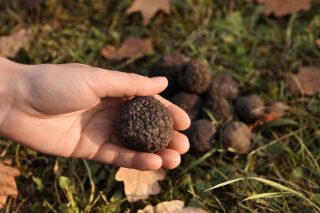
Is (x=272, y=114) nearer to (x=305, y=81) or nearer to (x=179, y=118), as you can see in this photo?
(x=305, y=81)

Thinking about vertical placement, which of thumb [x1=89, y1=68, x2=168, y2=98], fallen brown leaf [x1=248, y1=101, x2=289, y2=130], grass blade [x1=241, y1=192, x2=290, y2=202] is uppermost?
thumb [x1=89, y1=68, x2=168, y2=98]

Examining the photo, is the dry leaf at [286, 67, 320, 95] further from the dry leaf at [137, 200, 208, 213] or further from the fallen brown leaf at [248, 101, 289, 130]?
the dry leaf at [137, 200, 208, 213]

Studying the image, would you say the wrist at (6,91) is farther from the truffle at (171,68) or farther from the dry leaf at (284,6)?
the dry leaf at (284,6)

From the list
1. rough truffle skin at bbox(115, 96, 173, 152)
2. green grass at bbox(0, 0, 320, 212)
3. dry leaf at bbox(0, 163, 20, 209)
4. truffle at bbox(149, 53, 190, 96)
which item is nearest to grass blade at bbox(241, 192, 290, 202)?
green grass at bbox(0, 0, 320, 212)

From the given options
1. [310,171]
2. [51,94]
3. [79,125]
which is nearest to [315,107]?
[310,171]

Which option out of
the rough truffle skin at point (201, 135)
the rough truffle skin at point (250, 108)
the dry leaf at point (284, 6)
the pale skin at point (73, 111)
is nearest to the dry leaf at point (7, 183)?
the pale skin at point (73, 111)
